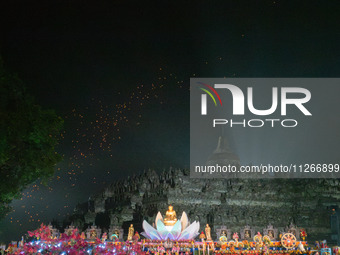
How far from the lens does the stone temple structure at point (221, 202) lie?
39656 millimetres

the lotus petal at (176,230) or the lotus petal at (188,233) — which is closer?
the lotus petal at (176,230)

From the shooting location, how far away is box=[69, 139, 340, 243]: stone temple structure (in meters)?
39.7

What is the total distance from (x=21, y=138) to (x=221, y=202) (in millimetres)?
30530

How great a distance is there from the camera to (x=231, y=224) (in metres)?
39.4

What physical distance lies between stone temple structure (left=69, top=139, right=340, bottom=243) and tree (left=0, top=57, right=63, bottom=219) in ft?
66.7

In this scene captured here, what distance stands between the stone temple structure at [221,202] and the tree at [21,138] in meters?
20.3

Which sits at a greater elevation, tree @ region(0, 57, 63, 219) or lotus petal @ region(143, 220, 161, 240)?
tree @ region(0, 57, 63, 219)

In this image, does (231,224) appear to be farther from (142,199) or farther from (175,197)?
(142,199)

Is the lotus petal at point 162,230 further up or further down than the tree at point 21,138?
further down

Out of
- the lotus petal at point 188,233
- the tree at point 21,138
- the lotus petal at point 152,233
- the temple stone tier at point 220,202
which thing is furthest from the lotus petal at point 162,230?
the temple stone tier at point 220,202

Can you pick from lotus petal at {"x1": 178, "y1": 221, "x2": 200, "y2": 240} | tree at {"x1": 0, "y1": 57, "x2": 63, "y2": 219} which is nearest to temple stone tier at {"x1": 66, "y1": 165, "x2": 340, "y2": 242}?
lotus petal at {"x1": 178, "y1": 221, "x2": 200, "y2": 240}

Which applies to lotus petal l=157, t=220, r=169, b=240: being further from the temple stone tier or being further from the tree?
the temple stone tier

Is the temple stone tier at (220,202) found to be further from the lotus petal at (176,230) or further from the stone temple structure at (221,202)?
the lotus petal at (176,230)

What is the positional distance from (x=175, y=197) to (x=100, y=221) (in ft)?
27.7
